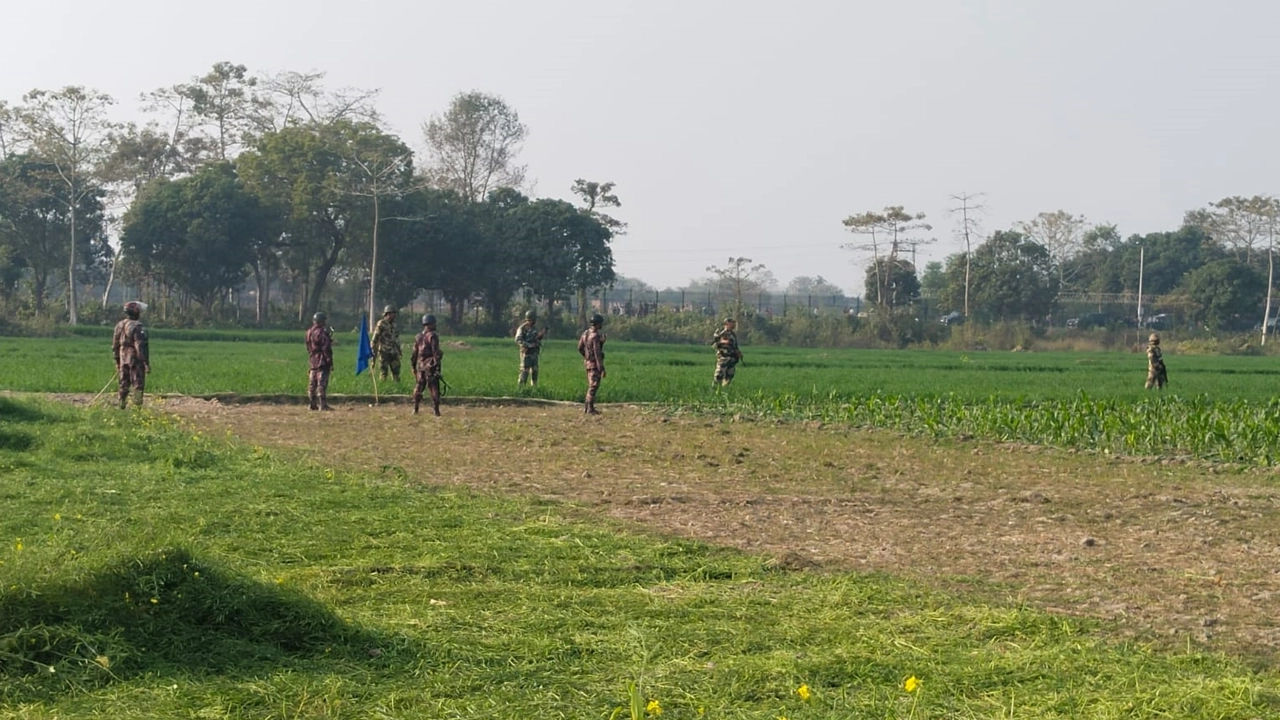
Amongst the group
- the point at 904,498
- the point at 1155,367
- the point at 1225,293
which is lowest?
Result: the point at 904,498

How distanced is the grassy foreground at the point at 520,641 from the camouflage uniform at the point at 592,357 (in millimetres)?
12447

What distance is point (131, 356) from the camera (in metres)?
19.5

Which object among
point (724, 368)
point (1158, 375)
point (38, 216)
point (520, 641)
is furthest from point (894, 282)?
point (520, 641)

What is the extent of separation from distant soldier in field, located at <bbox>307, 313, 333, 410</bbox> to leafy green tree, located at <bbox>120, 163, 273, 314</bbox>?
38958 mm

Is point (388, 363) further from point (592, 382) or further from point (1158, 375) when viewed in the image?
point (1158, 375)

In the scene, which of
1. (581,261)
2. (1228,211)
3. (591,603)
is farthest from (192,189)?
(1228,211)

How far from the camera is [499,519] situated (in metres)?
11.0

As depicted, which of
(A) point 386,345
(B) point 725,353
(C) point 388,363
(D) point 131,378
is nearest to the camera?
(D) point 131,378

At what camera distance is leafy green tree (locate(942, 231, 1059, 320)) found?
3086 inches

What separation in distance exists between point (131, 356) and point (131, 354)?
0.03m

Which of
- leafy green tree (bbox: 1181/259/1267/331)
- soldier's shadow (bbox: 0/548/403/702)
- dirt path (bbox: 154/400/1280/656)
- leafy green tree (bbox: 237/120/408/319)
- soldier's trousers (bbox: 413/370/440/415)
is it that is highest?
leafy green tree (bbox: 237/120/408/319)

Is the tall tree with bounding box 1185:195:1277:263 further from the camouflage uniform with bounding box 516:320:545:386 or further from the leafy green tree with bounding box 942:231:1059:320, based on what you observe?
the camouflage uniform with bounding box 516:320:545:386

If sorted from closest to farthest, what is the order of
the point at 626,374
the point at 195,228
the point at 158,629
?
the point at 158,629
the point at 626,374
the point at 195,228

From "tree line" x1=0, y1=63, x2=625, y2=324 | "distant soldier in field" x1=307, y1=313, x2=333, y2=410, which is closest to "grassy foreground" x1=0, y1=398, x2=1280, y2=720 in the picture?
"distant soldier in field" x1=307, y1=313, x2=333, y2=410
